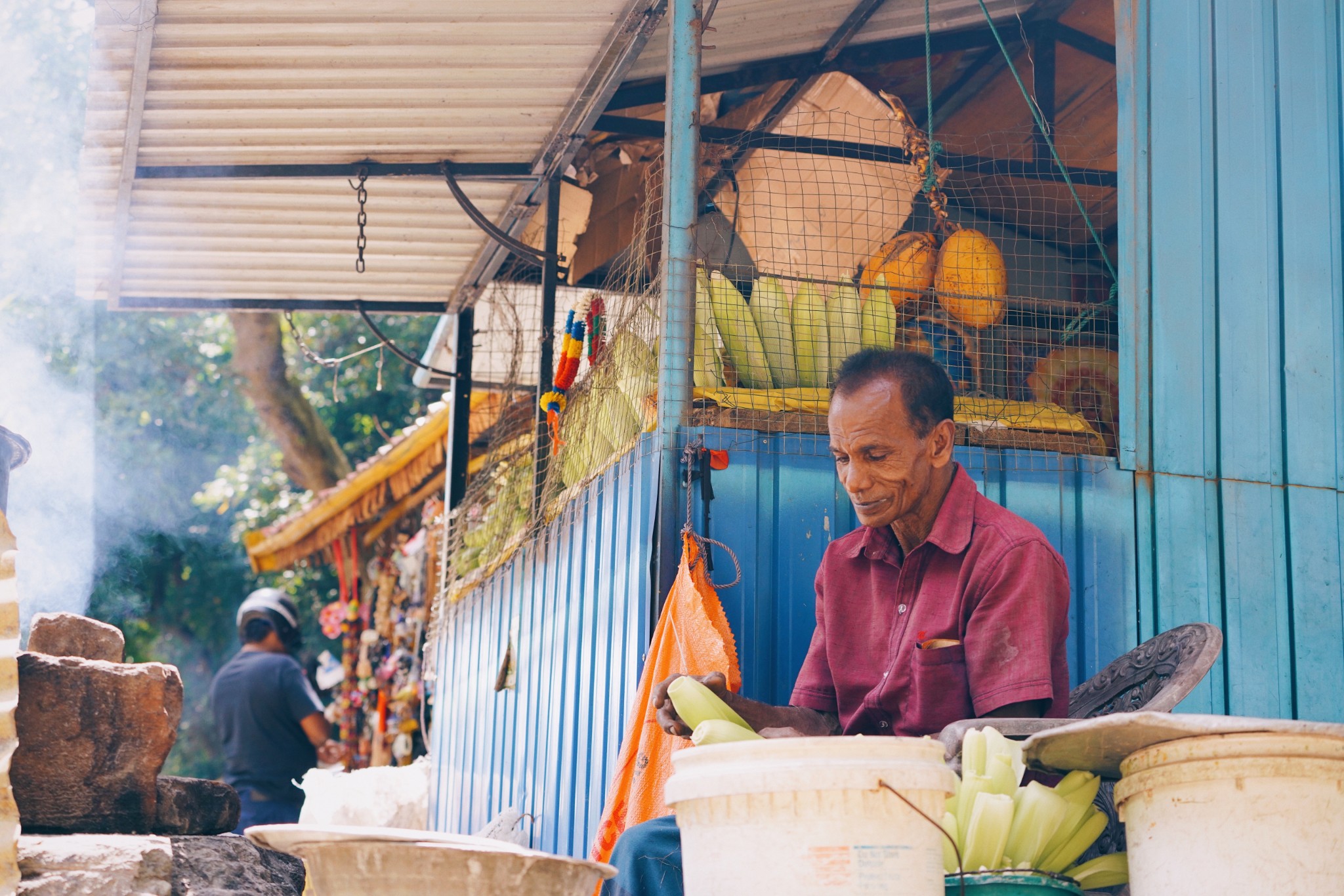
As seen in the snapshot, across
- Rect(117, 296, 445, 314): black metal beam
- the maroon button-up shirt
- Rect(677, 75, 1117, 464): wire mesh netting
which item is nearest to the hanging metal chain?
Rect(117, 296, 445, 314): black metal beam

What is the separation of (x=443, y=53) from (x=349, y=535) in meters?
6.99

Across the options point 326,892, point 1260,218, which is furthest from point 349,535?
point 326,892

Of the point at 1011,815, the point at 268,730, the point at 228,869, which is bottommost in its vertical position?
the point at 268,730

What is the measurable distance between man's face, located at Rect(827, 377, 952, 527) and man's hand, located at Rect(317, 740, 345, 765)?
21.8ft

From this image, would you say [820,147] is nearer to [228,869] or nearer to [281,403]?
[228,869]

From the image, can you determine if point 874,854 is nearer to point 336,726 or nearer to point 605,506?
point 605,506

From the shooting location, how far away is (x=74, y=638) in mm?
3574

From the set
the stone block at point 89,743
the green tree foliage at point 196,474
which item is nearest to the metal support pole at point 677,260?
the stone block at point 89,743

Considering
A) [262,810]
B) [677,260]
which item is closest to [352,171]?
[677,260]

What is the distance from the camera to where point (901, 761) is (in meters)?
2.15

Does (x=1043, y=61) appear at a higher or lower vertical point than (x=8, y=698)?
higher

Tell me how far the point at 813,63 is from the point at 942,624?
3724mm

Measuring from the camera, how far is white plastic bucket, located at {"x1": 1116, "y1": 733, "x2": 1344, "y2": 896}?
2182 millimetres

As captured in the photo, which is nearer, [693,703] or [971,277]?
[693,703]
